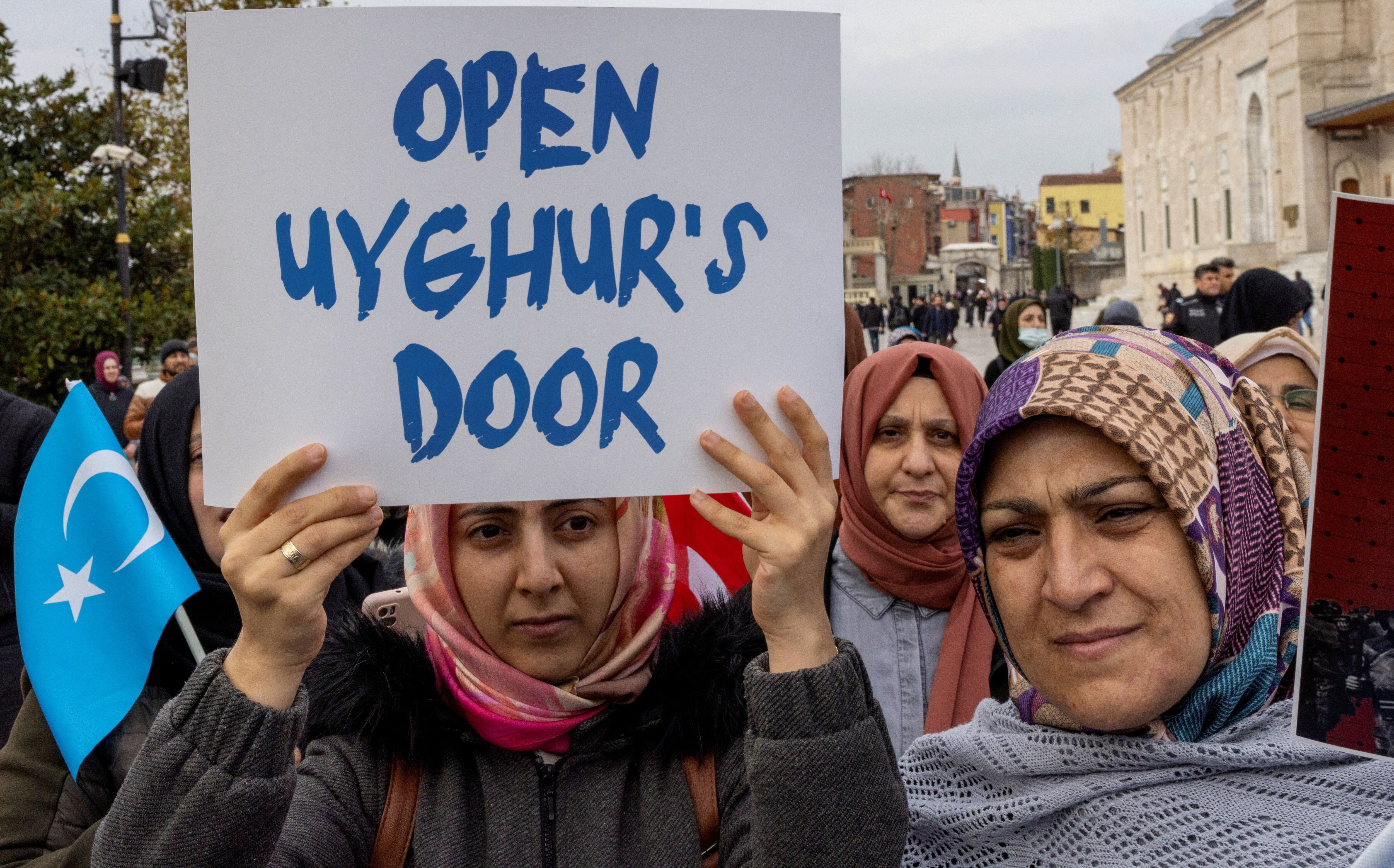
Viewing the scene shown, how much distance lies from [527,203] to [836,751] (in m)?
Answer: 0.89

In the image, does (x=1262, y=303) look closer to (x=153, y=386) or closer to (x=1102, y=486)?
(x=1102, y=486)

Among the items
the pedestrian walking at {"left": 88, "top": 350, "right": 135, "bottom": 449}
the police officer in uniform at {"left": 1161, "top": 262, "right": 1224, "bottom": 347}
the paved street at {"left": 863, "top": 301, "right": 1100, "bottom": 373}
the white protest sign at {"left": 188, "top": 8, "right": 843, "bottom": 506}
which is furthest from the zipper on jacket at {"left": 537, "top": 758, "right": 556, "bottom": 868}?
the paved street at {"left": 863, "top": 301, "right": 1100, "bottom": 373}

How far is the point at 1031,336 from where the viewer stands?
318 inches

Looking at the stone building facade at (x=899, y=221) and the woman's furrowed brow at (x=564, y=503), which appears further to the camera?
the stone building facade at (x=899, y=221)

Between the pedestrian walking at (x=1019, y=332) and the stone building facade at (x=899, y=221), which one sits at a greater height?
the stone building facade at (x=899, y=221)

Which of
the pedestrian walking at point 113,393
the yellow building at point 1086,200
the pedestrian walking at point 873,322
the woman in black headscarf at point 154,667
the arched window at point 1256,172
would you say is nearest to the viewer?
the woman in black headscarf at point 154,667

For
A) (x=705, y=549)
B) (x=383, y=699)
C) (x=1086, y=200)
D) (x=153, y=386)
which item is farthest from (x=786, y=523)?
(x=1086, y=200)

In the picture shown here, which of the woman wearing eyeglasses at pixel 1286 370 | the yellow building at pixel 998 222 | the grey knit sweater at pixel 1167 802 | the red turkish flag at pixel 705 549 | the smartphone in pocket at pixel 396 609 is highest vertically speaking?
the yellow building at pixel 998 222

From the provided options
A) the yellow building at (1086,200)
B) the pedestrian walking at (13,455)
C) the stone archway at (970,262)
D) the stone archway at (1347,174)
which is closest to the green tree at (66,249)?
the pedestrian walking at (13,455)

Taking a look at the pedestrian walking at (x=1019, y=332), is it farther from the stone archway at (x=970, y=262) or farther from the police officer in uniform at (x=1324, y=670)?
the stone archway at (x=970, y=262)

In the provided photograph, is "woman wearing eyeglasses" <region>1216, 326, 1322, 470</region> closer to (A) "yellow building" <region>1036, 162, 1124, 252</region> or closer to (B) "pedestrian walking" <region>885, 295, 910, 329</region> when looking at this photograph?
(B) "pedestrian walking" <region>885, 295, 910, 329</region>

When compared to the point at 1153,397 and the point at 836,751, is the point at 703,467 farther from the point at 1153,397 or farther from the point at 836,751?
the point at 1153,397

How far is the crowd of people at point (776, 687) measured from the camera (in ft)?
5.14

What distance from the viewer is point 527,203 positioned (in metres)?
1.66
